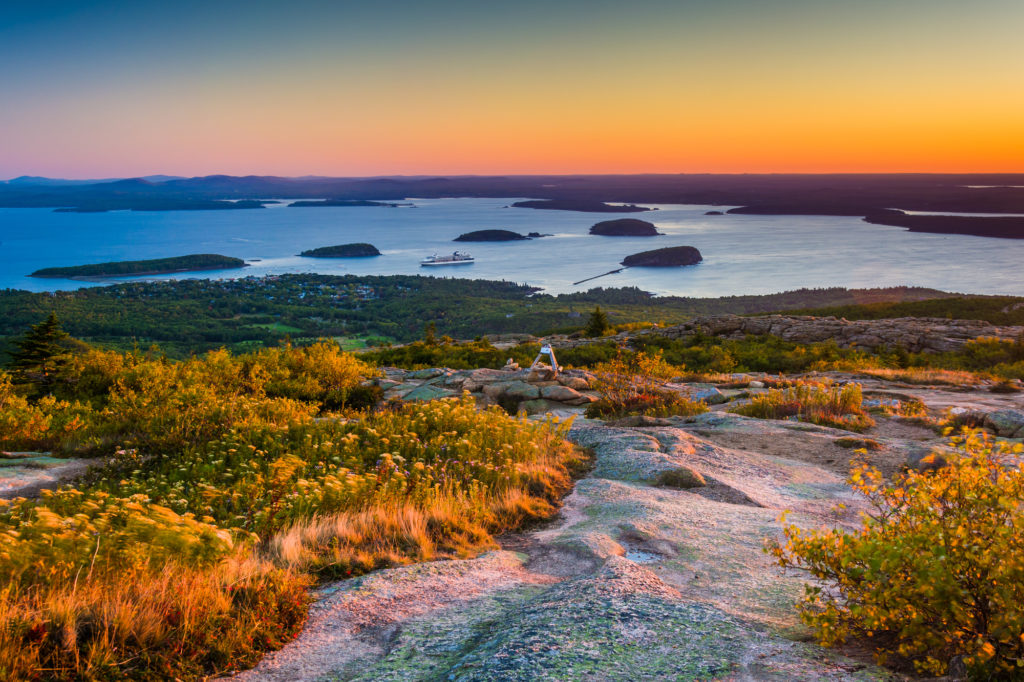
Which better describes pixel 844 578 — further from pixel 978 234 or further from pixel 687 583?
pixel 978 234

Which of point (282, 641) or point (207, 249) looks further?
point (207, 249)

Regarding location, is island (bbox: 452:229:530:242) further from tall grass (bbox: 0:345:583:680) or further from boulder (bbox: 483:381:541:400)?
tall grass (bbox: 0:345:583:680)

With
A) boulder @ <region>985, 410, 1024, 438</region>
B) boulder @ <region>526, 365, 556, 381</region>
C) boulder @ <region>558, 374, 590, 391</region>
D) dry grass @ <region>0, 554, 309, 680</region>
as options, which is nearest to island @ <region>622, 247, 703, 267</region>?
boulder @ <region>526, 365, 556, 381</region>

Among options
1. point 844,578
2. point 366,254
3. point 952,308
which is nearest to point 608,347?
point 844,578

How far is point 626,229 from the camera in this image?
191m

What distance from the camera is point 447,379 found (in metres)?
15.3

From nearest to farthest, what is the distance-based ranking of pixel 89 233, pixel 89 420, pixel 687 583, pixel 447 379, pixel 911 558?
pixel 911 558 < pixel 687 583 < pixel 89 420 < pixel 447 379 < pixel 89 233

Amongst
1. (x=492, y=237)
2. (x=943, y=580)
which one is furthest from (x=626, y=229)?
(x=943, y=580)

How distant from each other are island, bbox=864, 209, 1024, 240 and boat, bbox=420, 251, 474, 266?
419 feet

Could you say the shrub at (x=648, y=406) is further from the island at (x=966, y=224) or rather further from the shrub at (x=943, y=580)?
the island at (x=966, y=224)

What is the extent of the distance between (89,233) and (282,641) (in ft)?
776

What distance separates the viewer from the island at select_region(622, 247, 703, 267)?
129 meters

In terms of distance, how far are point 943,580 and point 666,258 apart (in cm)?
13429

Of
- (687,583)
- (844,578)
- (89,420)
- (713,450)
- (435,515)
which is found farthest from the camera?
(89,420)
